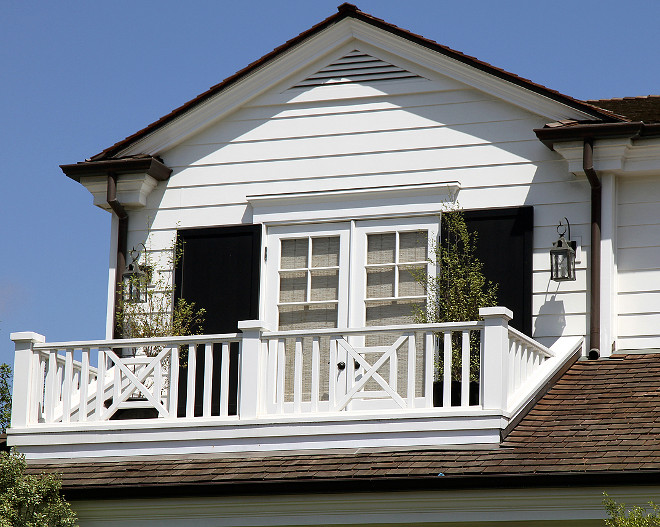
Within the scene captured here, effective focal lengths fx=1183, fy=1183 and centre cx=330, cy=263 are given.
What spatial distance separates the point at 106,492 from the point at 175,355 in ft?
4.47

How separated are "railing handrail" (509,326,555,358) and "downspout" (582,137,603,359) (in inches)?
22.6

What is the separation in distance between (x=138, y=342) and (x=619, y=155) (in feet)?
16.0

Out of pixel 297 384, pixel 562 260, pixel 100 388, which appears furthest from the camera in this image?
pixel 562 260

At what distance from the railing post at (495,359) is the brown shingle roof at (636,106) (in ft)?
11.2

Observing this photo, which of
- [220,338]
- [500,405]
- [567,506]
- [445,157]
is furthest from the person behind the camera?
[445,157]

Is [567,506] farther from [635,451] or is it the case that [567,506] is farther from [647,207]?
[647,207]

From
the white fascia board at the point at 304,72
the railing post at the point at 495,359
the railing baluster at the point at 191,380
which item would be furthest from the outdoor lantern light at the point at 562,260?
the railing baluster at the point at 191,380

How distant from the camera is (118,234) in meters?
12.8

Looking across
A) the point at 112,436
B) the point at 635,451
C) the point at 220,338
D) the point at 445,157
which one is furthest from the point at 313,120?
the point at 635,451

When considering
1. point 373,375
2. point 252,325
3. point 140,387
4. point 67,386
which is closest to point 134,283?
point 67,386

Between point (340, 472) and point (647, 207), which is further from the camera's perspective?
point (647, 207)

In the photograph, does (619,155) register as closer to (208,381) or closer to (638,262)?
(638,262)

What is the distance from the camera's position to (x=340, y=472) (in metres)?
9.23

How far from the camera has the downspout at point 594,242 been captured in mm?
11141
